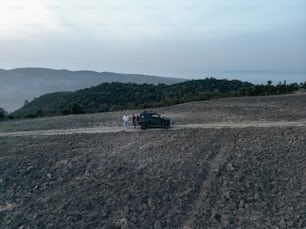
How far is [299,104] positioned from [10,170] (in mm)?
24739

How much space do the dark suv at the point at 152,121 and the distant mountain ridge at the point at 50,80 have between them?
103 m

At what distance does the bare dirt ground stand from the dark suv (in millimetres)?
981

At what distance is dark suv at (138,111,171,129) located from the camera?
24.1m

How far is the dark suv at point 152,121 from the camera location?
950 inches

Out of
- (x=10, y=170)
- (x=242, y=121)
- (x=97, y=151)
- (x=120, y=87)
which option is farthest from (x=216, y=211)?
(x=120, y=87)

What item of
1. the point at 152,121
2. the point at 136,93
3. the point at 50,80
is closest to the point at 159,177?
the point at 152,121

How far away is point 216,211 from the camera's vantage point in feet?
46.1

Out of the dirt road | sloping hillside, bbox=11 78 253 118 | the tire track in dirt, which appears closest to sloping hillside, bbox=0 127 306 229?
the tire track in dirt

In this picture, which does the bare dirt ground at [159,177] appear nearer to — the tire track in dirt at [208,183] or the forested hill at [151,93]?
the tire track in dirt at [208,183]

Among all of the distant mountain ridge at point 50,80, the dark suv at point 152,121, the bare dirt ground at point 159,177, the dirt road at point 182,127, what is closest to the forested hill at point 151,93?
the dirt road at point 182,127

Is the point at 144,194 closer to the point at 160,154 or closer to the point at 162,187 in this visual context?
the point at 162,187

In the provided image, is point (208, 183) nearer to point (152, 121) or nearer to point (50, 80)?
point (152, 121)

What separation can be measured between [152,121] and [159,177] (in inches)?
308

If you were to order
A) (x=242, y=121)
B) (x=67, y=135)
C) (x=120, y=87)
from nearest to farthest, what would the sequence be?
(x=67, y=135) < (x=242, y=121) < (x=120, y=87)
